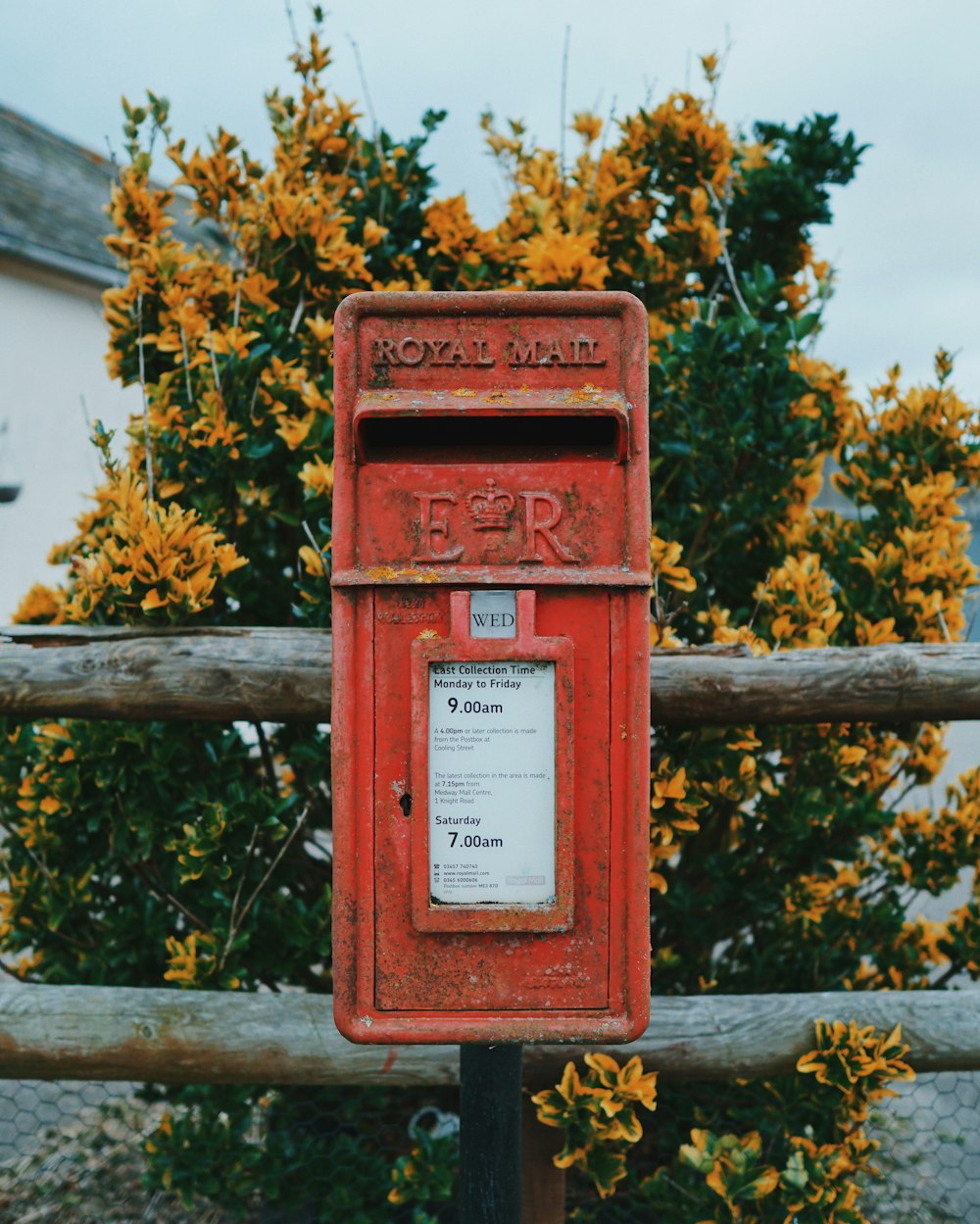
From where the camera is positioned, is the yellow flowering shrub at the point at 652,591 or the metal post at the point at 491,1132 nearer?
the metal post at the point at 491,1132

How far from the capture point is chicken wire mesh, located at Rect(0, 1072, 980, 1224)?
2346mm

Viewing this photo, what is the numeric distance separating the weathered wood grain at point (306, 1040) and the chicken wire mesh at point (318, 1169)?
44 cm

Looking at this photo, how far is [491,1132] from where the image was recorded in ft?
5.12

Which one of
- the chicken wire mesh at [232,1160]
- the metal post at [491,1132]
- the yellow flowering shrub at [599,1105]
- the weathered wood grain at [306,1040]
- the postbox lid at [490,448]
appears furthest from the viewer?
the chicken wire mesh at [232,1160]

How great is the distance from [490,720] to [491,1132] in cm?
75

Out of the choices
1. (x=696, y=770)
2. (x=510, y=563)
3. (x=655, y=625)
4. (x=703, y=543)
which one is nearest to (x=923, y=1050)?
(x=696, y=770)

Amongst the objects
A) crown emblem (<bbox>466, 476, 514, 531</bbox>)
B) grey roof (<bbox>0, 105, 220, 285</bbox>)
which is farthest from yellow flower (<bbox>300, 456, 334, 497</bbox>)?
grey roof (<bbox>0, 105, 220, 285</bbox>)

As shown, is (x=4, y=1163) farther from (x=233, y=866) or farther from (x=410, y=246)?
(x=410, y=246)

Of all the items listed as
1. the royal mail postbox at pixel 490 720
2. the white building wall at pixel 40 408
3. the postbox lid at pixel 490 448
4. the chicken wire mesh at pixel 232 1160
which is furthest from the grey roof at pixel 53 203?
the royal mail postbox at pixel 490 720

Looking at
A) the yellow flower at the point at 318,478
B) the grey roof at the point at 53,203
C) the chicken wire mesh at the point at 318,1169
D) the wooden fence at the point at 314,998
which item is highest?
the grey roof at the point at 53,203

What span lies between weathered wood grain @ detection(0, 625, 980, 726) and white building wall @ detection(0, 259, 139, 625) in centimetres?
636

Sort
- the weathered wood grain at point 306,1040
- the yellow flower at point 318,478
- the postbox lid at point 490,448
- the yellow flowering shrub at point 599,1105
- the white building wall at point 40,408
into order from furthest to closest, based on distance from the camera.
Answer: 1. the white building wall at point 40,408
2. the yellow flower at point 318,478
3. the weathered wood grain at point 306,1040
4. the yellow flowering shrub at point 599,1105
5. the postbox lid at point 490,448

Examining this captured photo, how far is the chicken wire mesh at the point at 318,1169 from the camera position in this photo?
7.70 ft

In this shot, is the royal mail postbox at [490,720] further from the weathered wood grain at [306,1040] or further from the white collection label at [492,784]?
the weathered wood grain at [306,1040]
